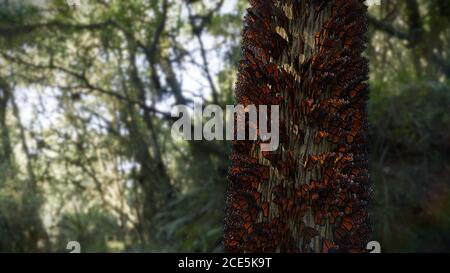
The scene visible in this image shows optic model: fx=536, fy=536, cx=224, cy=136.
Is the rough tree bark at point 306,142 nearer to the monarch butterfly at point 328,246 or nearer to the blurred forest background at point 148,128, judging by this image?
the monarch butterfly at point 328,246

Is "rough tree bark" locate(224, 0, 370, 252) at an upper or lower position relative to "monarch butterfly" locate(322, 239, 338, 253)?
upper

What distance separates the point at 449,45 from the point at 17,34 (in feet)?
23.8

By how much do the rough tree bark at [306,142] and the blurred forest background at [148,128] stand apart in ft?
19.4

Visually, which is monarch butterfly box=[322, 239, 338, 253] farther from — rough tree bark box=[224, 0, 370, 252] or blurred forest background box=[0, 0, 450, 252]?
blurred forest background box=[0, 0, 450, 252]

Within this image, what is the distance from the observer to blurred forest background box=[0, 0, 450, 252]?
7.45 metres

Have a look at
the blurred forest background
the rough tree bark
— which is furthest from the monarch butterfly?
the blurred forest background

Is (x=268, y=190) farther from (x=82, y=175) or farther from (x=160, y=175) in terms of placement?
(x=82, y=175)

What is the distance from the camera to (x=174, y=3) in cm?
963

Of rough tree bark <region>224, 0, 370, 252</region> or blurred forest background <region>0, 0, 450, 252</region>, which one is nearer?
rough tree bark <region>224, 0, 370, 252</region>

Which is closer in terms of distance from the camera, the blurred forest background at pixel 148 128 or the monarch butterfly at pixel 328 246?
the monarch butterfly at pixel 328 246

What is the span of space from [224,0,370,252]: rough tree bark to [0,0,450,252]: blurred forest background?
5.90m

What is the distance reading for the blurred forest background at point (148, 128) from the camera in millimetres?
7449

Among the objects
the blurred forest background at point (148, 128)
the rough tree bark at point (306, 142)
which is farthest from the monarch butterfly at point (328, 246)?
the blurred forest background at point (148, 128)
